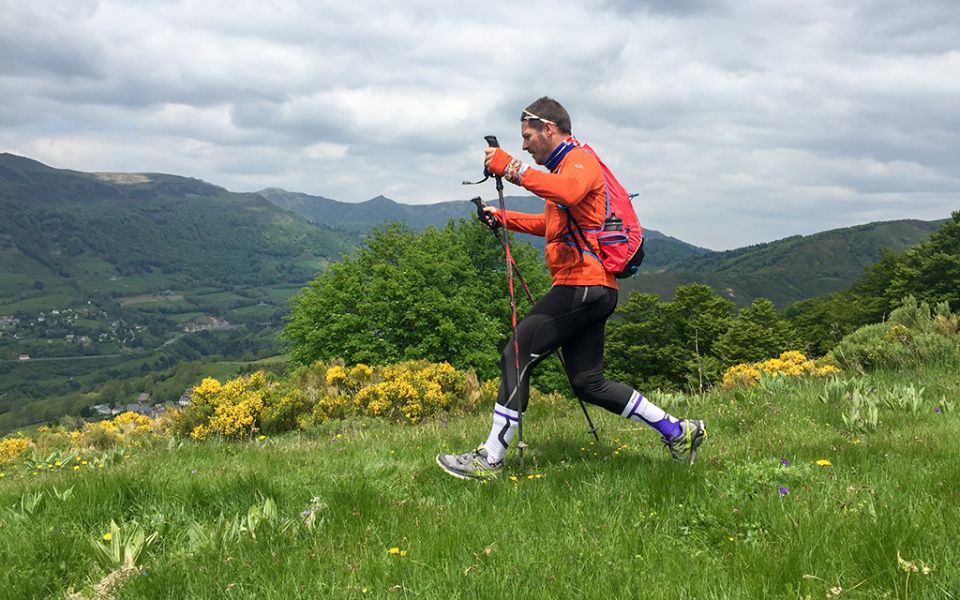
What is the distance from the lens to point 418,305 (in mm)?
39750

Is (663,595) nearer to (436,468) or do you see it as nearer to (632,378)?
(436,468)

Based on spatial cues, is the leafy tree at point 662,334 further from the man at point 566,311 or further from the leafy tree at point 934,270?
the man at point 566,311

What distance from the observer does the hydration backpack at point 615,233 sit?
16.5 feet

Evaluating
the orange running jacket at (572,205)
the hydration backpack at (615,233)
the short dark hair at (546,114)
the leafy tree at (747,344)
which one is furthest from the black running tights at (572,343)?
the leafy tree at (747,344)

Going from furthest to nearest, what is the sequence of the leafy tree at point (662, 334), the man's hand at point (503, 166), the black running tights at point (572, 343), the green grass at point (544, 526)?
1. the leafy tree at point (662, 334)
2. the black running tights at point (572, 343)
3. the man's hand at point (503, 166)
4. the green grass at point (544, 526)

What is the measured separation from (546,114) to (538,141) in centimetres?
27

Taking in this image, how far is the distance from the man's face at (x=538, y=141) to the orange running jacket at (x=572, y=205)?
209mm

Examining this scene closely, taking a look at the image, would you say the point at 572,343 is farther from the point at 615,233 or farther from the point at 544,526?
the point at 544,526

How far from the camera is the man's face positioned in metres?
5.11

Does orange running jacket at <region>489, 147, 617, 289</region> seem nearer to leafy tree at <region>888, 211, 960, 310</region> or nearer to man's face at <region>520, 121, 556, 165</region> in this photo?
man's face at <region>520, 121, 556, 165</region>

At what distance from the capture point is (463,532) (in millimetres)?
3234

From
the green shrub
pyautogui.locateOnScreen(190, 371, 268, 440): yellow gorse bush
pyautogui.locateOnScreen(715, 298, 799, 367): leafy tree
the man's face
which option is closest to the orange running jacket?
the man's face

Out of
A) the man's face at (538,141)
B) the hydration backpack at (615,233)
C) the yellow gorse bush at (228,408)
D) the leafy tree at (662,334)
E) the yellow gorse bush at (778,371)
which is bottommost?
the leafy tree at (662,334)

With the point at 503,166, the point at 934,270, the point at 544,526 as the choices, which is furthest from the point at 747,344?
the point at 544,526
